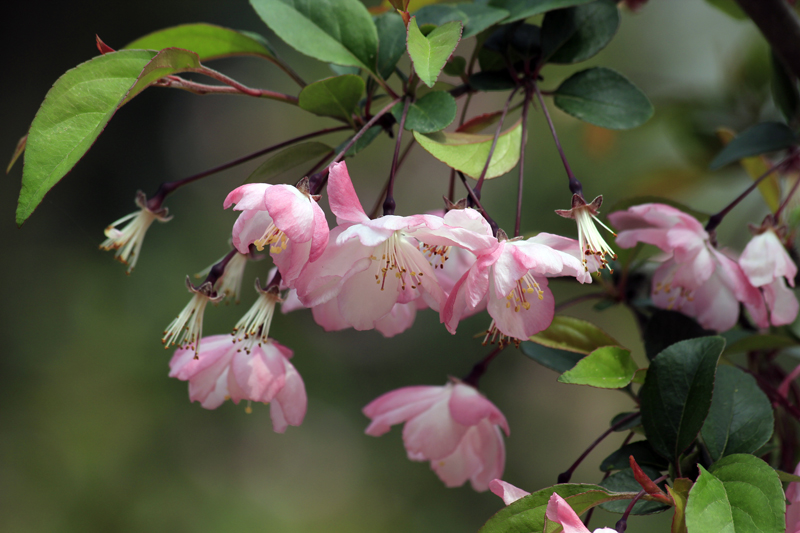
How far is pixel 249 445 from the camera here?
1.81m

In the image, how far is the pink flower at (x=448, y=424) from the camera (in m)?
0.43

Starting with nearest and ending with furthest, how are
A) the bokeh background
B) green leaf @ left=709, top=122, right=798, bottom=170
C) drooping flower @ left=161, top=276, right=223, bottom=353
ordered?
drooping flower @ left=161, top=276, right=223, bottom=353 → green leaf @ left=709, top=122, right=798, bottom=170 → the bokeh background

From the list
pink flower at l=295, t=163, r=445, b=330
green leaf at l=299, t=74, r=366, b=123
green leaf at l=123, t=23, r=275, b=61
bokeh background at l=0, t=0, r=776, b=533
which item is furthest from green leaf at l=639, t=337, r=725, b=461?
bokeh background at l=0, t=0, r=776, b=533

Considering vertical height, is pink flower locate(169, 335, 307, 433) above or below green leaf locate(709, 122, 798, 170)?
below

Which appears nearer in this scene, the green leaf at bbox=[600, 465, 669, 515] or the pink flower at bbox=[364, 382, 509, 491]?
the green leaf at bbox=[600, 465, 669, 515]

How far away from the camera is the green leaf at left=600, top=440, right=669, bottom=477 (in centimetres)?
35

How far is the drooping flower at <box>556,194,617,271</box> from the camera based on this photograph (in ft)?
1.09

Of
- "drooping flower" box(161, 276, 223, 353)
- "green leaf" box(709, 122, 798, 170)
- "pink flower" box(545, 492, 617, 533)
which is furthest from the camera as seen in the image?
"green leaf" box(709, 122, 798, 170)

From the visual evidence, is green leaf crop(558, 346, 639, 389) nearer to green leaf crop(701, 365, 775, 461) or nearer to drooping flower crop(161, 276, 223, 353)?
green leaf crop(701, 365, 775, 461)

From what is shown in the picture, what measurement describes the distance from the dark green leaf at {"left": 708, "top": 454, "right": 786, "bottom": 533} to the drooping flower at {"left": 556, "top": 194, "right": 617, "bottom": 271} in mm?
124

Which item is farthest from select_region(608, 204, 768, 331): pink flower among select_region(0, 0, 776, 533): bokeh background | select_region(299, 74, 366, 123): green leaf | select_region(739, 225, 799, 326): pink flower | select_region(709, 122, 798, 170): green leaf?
select_region(0, 0, 776, 533): bokeh background

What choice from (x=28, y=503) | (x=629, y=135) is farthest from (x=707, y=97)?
(x=28, y=503)

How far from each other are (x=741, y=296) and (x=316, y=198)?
0.31 metres

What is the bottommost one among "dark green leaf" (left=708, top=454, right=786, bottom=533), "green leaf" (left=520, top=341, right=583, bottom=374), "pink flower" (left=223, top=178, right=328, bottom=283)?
"green leaf" (left=520, top=341, right=583, bottom=374)
